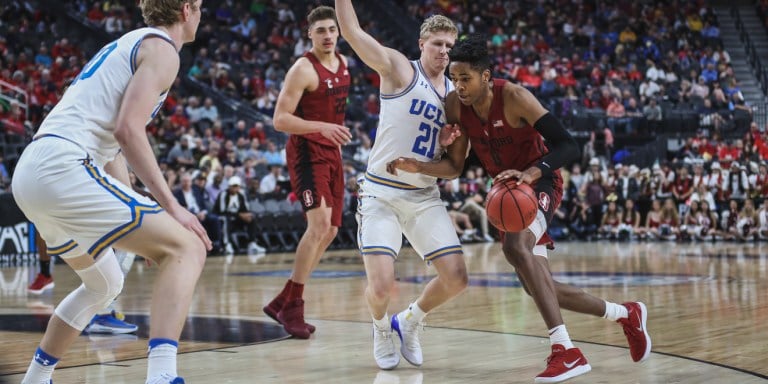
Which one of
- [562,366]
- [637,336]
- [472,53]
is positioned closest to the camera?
[562,366]

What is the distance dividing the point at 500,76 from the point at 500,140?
56.7 feet

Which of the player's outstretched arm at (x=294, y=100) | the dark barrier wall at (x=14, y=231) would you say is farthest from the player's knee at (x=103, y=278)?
the dark barrier wall at (x=14, y=231)

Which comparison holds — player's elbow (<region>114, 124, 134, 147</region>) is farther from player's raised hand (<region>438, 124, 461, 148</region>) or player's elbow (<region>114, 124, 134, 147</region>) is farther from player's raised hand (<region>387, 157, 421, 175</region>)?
player's raised hand (<region>438, 124, 461, 148</region>)

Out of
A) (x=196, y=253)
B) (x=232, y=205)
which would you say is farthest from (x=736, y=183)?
(x=196, y=253)

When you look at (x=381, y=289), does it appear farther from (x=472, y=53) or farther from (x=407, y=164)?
(x=472, y=53)

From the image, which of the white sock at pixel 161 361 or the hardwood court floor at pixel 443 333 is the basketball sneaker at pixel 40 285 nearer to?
the hardwood court floor at pixel 443 333

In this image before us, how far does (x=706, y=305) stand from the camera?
24.8ft

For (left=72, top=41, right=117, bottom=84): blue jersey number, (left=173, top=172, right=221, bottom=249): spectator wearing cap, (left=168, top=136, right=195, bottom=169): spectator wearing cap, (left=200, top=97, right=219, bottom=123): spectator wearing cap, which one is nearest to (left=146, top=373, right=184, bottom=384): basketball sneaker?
(left=72, top=41, right=117, bottom=84): blue jersey number

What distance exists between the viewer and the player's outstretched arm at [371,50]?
5320 millimetres

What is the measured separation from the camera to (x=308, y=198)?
655 centimetres

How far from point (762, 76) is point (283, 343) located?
22.0 m

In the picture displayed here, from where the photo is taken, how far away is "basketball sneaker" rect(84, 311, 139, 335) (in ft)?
21.2

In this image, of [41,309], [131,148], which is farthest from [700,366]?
[41,309]

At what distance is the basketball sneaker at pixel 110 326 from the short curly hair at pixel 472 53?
2.99 m
